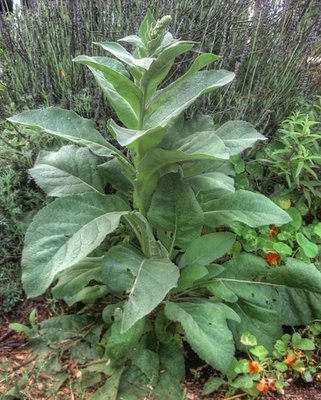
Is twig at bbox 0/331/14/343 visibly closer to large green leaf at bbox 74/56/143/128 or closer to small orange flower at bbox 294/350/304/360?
large green leaf at bbox 74/56/143/128

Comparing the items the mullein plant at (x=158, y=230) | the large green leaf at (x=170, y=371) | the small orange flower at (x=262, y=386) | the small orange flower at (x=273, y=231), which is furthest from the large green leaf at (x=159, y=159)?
the small orange flower at (x=262, y=386)

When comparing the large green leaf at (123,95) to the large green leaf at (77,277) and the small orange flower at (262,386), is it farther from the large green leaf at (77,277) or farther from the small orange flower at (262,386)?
the small orange flower at (262,386)

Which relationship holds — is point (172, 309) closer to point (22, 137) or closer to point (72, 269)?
point (72, 269)

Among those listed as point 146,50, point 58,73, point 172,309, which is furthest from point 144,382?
point 58,73

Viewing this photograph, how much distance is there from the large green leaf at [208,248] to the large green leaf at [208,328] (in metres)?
0.18

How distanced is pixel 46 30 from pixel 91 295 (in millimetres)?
1919

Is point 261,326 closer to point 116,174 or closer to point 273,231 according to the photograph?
point 273,231

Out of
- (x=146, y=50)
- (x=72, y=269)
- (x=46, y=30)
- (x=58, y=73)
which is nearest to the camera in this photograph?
(x=146, y=50)

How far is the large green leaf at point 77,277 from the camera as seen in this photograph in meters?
1.93

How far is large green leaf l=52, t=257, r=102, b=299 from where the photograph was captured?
1.93 metres

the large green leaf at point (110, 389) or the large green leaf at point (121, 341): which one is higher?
the large green leaf at point (121, 341)

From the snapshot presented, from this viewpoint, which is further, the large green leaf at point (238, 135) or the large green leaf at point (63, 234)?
the large green leaf at point (238, 135)

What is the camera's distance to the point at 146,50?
5.65ft

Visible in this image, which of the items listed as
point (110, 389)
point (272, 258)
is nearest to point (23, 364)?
point (110, 389)
